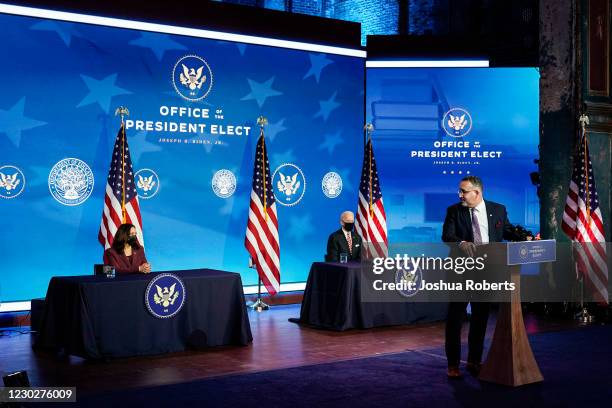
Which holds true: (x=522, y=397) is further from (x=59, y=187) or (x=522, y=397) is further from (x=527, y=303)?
(x=59, y=187)

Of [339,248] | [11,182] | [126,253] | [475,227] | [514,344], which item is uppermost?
[11,182]

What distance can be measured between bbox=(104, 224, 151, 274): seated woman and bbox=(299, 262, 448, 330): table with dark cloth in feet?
6.85

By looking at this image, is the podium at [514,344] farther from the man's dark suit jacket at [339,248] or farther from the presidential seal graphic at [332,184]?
the presidential seal graphic at [332,184]

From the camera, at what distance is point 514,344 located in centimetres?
558

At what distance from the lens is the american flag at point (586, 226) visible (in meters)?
8.93

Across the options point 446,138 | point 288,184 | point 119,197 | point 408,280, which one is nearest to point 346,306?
point 408,280

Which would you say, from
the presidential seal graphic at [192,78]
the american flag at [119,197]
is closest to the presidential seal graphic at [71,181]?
the american flag at [119,197]

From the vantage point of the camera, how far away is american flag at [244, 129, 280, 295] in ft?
31.3

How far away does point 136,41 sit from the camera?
375 inches

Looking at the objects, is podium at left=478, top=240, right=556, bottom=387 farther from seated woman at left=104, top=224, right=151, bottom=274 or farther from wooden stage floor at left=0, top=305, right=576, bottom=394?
seated woman at left=104, top=224, right=151, bottom=274

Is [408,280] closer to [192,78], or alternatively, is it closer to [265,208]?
[265,208]

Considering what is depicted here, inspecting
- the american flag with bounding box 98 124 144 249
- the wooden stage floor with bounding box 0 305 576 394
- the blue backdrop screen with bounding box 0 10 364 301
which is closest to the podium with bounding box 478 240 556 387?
the wooden stage floor with bounding box 0 305 576 394

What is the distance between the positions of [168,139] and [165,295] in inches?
130

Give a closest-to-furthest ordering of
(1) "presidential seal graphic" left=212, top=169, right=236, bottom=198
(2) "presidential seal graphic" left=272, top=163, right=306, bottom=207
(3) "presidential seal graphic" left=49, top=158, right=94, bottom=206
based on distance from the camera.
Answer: (3) "presidential seal graphic" left=49, top=158, right=94, bottom=206 → (1) "presidential seal graphic" left=212, top=169, right=236, bottom=198 → (2) "presidential seal graphic" left=272, top=163, right=306, bottom=207
